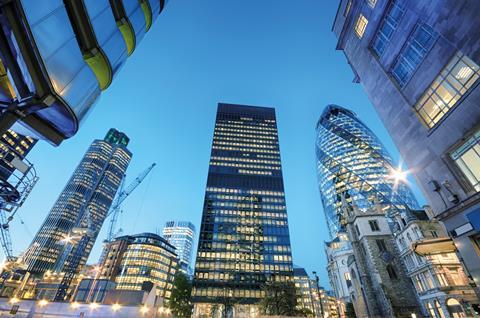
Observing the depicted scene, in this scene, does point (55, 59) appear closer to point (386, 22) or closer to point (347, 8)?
point (386, 22)

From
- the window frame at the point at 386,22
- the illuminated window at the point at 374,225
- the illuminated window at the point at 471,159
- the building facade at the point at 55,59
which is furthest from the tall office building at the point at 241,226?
the building facade at the point at 55,59

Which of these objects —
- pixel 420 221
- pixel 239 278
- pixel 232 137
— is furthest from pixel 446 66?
pixel 232 137

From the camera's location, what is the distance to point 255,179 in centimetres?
12294

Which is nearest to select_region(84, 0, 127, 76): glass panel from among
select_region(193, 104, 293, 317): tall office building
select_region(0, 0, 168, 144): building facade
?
select_region(0, 0, 168, 144): building facade

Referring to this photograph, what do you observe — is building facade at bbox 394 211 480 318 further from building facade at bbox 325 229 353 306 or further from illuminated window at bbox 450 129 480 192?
building facade at bbox 325 229 353 306

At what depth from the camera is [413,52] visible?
19422 millimetres

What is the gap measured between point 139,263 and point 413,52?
432ft

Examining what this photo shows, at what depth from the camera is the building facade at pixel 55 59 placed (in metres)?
5.80

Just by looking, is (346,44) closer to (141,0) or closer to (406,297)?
(141,0)

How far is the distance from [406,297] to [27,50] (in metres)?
63.4

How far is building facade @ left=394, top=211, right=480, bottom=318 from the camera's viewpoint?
31016mm

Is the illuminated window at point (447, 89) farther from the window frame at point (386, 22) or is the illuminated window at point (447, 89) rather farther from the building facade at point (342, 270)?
the building facade at point (342, 270)

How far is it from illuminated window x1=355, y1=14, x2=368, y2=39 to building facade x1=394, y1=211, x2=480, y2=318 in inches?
1001

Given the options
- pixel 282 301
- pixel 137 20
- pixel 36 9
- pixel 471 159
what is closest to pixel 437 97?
pixel 471 159
